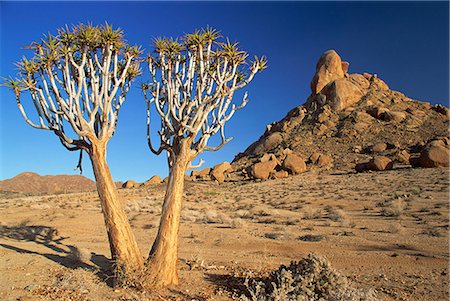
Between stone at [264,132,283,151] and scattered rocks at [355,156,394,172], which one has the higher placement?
stone at [264,132,283,151]

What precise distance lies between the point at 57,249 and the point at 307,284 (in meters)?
7.30

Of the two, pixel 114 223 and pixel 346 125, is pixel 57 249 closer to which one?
pixel 114 223

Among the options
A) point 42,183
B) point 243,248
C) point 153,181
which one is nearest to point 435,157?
point 243,248

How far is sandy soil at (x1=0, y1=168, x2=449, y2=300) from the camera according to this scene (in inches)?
240

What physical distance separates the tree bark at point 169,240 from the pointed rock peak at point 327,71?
184ft

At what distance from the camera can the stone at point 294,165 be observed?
3888 centimetres

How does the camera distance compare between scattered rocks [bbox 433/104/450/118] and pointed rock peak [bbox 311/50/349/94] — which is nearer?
scattered rocks [bbox 433/104/450/118]

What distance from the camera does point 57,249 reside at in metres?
9.67

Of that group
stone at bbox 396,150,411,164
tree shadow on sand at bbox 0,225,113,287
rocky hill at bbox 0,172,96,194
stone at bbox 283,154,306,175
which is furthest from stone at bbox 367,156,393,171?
rocky hill at bbox 0,172,96,194

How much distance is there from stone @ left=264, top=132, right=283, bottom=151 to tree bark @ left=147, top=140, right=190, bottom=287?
47158 mm

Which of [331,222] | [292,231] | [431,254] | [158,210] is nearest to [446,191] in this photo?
[331,222]

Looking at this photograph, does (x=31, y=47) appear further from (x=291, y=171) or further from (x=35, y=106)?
(x=291, y=171)

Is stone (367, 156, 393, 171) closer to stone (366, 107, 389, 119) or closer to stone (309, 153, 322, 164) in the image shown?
stone (309, 153, 322, 164)

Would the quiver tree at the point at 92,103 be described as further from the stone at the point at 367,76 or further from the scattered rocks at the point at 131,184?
the stone at the point at 367,76
